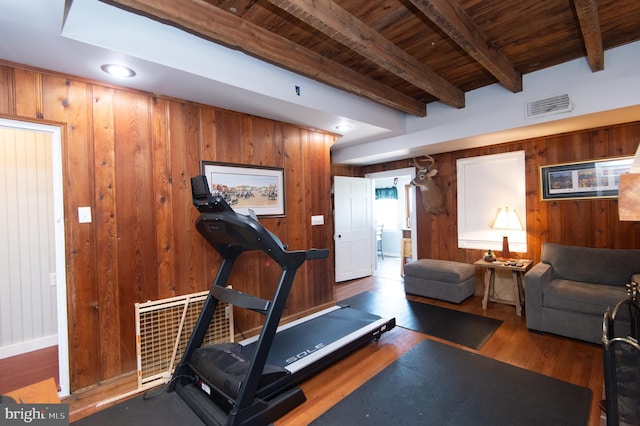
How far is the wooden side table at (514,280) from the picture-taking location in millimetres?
3549

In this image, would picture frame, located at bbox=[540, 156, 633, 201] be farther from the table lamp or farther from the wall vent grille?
the wall vent grille

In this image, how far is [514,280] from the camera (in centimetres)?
362

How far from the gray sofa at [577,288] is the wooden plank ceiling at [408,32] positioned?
1.93 meters

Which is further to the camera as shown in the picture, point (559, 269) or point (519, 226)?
point (519, 226)

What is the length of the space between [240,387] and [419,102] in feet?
12.0

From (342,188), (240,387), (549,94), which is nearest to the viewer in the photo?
(240,387)

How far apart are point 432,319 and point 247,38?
3415mm

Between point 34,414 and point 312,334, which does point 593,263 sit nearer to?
point 312,334

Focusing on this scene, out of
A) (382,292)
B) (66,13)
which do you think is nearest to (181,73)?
(66,13)

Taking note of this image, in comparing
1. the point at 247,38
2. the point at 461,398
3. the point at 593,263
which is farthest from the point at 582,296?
the point at 247,38

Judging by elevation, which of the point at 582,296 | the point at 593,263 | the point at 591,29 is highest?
the point at 591,29

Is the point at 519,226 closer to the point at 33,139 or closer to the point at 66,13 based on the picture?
the point at 66,13

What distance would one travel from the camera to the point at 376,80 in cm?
316

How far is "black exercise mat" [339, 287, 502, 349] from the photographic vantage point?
3012 mm
